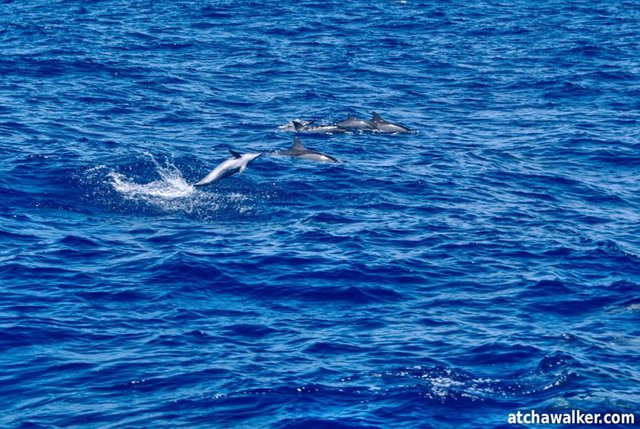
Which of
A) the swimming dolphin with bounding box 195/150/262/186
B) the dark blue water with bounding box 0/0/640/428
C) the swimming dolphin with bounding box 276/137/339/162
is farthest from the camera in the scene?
the swimming dolphin with bounding box 276/137/339/162

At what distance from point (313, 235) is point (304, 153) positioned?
277 inches

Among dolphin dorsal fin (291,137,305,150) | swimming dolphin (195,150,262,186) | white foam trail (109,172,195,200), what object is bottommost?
white foam trail (109,172,195,200)

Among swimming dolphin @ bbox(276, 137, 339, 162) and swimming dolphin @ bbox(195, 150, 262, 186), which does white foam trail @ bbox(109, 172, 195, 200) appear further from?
swimming dolphin @ bbox(276, 137, 339, 162)

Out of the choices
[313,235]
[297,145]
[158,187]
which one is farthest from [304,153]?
[313,235]

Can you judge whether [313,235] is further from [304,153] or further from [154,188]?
[304,153]

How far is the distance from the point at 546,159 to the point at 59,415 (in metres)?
22.7

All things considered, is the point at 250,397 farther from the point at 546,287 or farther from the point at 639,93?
the point at 639,93

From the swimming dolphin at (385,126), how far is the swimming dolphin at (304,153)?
4.22 meters

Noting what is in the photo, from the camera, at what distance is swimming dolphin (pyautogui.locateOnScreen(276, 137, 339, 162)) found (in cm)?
3816

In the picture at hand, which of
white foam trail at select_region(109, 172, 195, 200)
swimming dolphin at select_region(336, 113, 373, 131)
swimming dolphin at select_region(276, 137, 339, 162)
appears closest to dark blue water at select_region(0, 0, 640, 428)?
white foam trail at select_region(109, 172, 195, 200)

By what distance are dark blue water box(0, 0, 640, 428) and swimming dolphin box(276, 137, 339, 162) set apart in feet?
1.13

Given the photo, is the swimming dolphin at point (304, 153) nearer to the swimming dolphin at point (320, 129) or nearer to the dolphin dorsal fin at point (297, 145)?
the dolphin dorsal fin at point (297, 145)

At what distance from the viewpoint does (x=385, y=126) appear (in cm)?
4231

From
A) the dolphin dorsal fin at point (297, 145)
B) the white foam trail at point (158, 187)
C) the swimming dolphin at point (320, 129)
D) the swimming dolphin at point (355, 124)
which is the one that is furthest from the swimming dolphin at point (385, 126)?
the white foam trail at point (158, 187)
